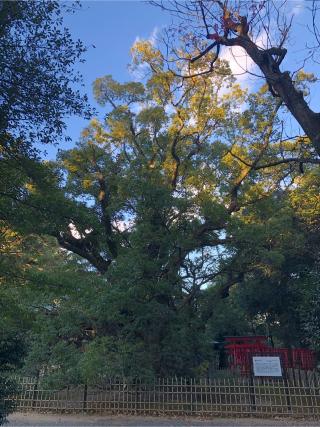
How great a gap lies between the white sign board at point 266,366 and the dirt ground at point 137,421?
1.30 metres

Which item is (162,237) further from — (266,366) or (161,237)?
(266,366)

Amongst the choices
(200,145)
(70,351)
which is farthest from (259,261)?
(70,351)

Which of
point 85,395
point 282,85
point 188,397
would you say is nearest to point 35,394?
point 85,395

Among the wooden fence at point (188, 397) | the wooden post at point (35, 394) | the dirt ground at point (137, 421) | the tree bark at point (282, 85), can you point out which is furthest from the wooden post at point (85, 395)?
the tree bark at point (282, 85)

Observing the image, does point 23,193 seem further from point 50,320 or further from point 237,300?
point 237,300

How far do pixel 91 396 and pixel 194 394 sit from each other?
3.46 metres

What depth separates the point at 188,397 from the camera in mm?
11484

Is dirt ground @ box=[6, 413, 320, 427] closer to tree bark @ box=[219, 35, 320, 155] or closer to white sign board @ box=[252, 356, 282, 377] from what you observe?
white sign board @ box=[252, 356, 282, 377]

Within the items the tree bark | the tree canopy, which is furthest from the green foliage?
the tree bark

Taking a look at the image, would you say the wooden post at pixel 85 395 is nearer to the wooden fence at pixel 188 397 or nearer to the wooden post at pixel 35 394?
the wooden fence at pixel 188 397

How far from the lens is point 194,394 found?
A: 11305 mm

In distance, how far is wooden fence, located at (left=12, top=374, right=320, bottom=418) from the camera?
10938 mm

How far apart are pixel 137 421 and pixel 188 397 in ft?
5.53

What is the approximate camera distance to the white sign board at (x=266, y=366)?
11690 mm
